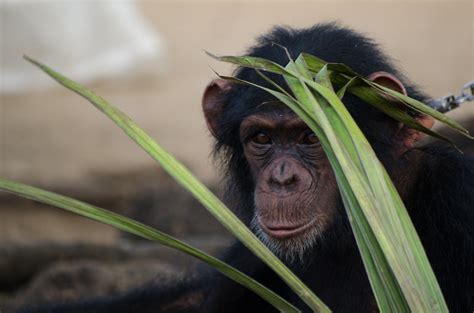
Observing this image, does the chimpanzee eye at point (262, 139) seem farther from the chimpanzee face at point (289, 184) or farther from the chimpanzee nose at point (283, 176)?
the chimpanzee nose at point (283, 176)

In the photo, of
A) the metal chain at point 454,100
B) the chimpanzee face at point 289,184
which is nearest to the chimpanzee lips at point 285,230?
the chimpanzee face at point 289,184

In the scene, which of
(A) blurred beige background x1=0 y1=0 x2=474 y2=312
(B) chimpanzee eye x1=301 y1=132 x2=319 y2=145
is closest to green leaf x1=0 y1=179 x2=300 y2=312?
(B) chimpanzee eye x1=301 y1=132 x2=319 y2=145

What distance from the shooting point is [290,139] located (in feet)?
19.2

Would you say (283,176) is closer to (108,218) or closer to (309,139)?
(309,139)

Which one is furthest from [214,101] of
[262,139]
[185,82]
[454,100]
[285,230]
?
[185,82]

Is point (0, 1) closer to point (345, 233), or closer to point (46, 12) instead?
point (46, 12)

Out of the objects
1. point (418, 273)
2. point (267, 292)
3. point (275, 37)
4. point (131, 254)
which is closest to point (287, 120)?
point (275, 37)

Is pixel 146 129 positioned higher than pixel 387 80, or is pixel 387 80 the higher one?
pixel 387 80

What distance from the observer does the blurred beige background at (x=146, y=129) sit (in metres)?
8.97

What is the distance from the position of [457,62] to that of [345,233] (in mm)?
10171

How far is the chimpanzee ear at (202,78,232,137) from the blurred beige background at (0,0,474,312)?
1.73m

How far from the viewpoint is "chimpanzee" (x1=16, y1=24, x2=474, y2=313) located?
5582 millimetres

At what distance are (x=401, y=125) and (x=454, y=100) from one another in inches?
13.3

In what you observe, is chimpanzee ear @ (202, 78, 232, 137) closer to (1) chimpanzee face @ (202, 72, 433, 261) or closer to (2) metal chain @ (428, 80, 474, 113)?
(1) chimpanzee face @ (202, 72, 433, 261)
